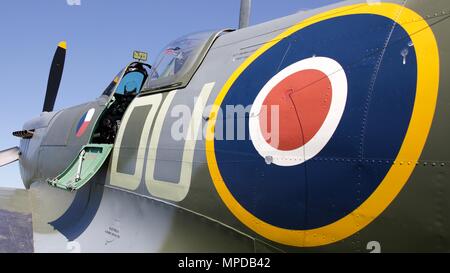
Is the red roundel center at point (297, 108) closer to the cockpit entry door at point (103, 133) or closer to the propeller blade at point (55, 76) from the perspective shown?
the cockpit entry door at point (103, 133)

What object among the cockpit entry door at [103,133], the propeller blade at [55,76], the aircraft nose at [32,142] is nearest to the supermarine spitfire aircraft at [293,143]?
the cockpit entry door at [103,133]

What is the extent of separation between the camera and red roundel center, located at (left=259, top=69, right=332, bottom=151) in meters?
2.64

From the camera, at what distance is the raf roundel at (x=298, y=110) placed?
259 centimetres

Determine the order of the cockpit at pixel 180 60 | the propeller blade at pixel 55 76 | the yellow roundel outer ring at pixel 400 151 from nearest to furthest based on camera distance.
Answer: the yellow roundel outer ring at pixel 400 151 → the cockpit at pixel 180 60 → the propeller blade at pixel 55 76

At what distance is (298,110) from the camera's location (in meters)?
2.76

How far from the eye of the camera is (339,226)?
2445 millimetres

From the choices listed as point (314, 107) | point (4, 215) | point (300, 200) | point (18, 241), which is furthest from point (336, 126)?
point (4, 215)

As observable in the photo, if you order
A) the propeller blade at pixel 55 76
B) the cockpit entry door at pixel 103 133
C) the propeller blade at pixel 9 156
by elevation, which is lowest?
the propeller blade at pixel 9 156

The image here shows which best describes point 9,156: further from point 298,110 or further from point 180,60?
point 298,110

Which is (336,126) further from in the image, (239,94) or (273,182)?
(239,94)

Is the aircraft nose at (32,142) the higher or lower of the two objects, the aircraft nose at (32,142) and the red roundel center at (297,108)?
the lower

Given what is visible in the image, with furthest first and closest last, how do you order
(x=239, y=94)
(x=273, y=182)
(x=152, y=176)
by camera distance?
1. (x=152, y=176)
2. (x=239, y=94)
3. (x=273, y=182)

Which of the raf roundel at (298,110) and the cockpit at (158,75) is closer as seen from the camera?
the raf roundel at (298,110)

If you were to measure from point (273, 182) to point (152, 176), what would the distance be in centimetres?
160
